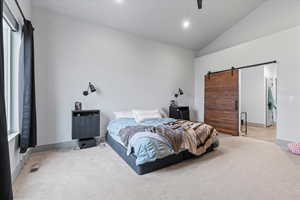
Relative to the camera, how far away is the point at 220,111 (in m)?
5.35

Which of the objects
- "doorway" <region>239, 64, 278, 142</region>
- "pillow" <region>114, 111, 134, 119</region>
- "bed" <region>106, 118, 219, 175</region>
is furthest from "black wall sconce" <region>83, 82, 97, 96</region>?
"doorway" <region>239, 64, 278, 142</region>

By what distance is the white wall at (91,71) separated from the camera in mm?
3639

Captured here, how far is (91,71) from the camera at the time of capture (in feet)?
13.6

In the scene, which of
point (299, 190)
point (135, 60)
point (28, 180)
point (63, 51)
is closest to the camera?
point (299, 190)

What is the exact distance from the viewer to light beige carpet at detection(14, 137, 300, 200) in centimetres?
198

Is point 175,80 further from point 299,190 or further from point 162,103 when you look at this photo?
point 299,190

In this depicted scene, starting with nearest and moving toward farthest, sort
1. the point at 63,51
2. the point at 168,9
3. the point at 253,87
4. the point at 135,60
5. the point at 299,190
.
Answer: the point at 299,190 < the point at 63,51 < the point at 168,9 < the point at 135,60 < the point at 253,87

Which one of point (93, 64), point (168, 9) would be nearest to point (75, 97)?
point (93, 64)

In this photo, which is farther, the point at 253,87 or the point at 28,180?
the point at 253,87

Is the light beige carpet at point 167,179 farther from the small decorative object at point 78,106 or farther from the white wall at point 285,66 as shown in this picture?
the small decorative object at point 78,106

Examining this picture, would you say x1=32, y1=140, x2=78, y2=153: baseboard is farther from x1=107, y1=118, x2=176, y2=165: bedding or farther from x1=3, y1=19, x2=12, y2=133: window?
x1=107, y1=118, x2=176, y2=165: bedding

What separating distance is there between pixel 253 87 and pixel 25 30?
7500mm

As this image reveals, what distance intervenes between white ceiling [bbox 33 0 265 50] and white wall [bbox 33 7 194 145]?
0.83ft

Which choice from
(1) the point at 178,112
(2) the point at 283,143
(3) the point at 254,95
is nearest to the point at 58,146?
(1) the point at 178,112
